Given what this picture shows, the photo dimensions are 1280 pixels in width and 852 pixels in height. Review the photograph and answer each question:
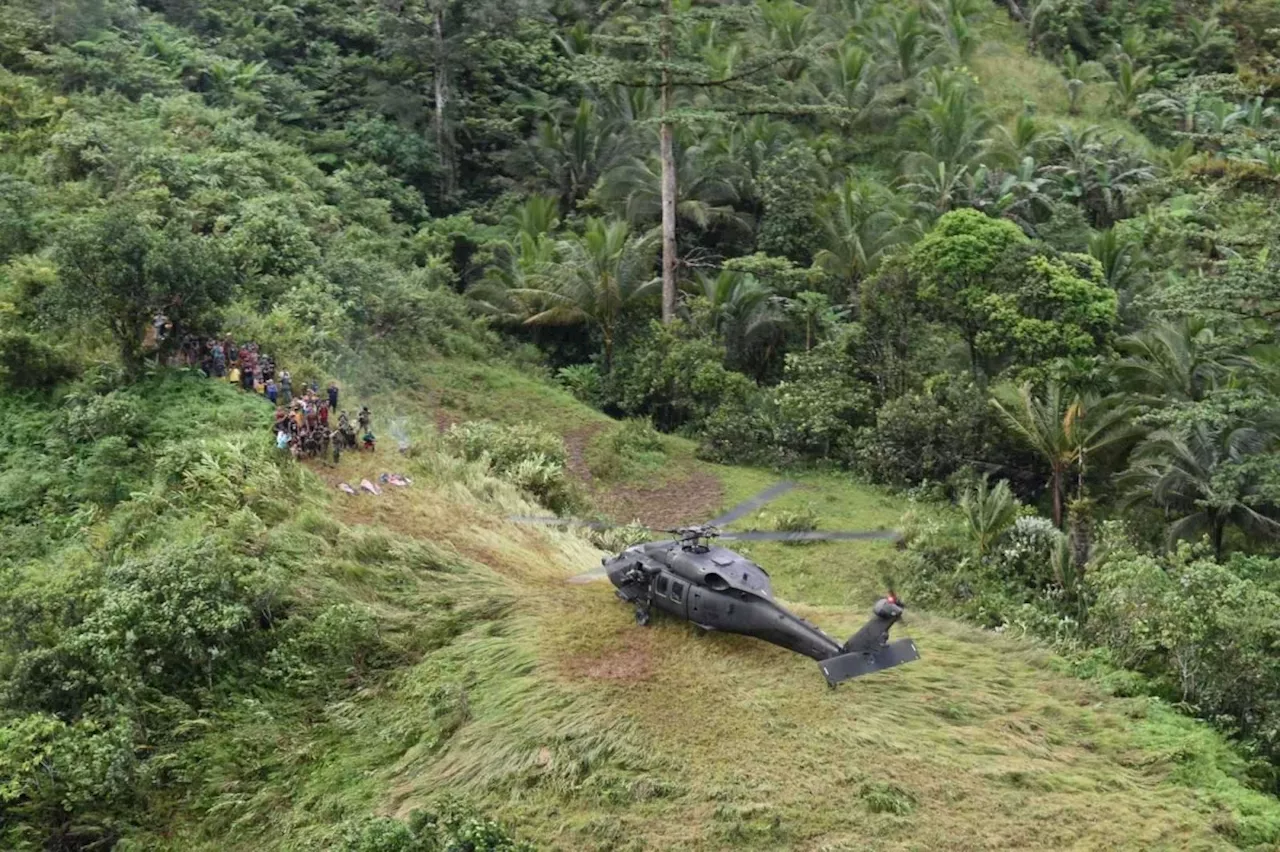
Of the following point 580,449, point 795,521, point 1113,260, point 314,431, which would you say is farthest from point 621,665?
point 1113,260

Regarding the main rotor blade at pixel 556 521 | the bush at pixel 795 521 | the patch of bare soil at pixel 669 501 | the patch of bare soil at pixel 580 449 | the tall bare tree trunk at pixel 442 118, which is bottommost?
the patch of bare soil at pixel 669 501

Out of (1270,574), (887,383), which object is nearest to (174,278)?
(887,383)

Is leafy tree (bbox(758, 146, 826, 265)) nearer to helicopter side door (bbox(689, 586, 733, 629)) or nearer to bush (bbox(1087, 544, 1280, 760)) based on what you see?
bush (bbox(1087, 544, 1280, 760))

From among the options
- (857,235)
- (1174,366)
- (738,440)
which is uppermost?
(857,235)

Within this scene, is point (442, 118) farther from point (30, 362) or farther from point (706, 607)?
point (706, 607)

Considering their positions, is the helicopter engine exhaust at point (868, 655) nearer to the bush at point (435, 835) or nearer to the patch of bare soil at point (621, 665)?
the patch of bare soil at point (621, 665)

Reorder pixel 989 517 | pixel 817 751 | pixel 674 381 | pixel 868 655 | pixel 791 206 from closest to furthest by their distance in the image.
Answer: pixel 817 751, pixel 868 655, pixel 989 517, pixel 674 381, pixel 791 206

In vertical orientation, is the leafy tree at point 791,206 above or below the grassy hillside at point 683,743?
above

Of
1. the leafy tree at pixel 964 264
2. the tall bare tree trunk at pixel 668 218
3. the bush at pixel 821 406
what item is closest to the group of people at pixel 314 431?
the bush at pixel 821 406
